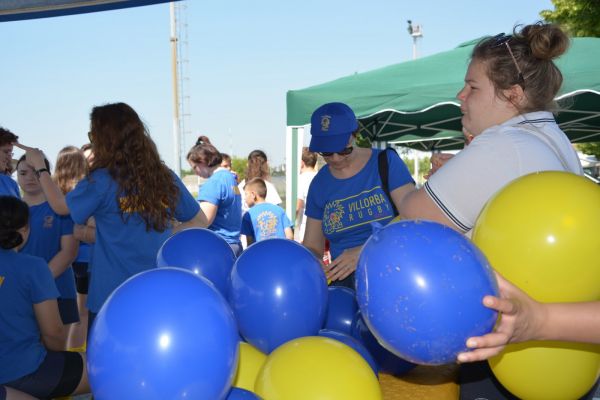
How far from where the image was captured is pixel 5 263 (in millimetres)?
2713

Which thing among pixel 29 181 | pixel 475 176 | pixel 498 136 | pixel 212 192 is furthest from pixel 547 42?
pixel 29 181

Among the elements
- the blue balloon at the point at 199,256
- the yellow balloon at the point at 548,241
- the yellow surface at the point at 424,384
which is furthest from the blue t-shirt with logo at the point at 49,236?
the yellow balloon at the point at 548,241

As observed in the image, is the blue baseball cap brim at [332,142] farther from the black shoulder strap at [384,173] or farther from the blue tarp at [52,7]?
the blue tarp at [52,7]

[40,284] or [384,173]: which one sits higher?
[384,173]

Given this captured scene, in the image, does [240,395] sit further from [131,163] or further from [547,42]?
[131,163]

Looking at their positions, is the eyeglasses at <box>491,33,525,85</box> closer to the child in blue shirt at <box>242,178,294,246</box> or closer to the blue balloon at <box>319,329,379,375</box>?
the blue balloon at <box>319,329,379,375</box>

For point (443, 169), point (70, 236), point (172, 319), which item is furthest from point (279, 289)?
point (70, 236)

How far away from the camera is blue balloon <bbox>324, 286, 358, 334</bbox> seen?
8.20ft

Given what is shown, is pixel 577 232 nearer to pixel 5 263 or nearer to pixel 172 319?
pixel 172 319

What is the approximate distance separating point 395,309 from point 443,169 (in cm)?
44

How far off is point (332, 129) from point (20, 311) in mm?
1751

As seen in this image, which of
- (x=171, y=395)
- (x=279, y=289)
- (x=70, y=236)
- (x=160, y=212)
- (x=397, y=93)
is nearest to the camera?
(x=171, y=395)

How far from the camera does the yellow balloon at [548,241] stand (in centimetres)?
129

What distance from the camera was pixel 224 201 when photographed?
15.9ft
